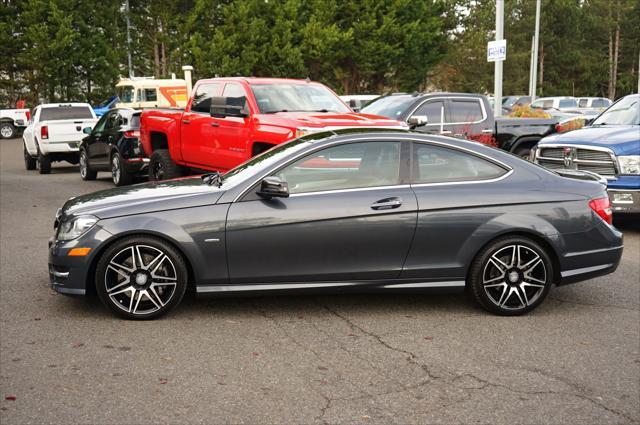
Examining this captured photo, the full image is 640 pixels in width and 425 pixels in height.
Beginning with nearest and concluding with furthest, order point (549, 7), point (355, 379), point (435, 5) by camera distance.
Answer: point (355, 379)
point (435, 5)
point (549, 7)

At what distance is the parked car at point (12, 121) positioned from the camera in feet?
127

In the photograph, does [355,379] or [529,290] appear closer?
[355,379]

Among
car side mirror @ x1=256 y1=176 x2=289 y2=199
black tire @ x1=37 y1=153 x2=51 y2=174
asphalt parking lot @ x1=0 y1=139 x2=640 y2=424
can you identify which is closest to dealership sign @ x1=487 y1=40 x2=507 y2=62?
black tire @ x1=37 y1=153 x2=51 y2=174

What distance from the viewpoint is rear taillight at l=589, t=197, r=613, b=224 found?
6398mm

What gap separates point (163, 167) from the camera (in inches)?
518

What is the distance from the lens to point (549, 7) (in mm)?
72562

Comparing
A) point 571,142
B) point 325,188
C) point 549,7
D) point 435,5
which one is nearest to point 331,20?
point 435,5

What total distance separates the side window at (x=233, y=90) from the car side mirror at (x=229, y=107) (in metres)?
0.19

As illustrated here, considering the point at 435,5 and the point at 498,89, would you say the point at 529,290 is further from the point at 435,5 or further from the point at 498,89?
the point at 435,5

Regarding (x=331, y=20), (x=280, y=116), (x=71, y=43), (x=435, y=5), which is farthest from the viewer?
(x=435, y=5)

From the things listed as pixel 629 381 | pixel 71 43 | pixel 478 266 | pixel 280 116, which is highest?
pixel 71 43

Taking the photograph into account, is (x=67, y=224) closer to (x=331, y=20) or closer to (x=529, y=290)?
(x=529, y=290)

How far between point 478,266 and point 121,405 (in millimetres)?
3107

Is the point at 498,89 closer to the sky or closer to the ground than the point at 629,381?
closer to the sky
